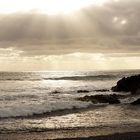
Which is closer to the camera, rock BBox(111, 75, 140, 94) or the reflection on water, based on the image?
the reflection on water

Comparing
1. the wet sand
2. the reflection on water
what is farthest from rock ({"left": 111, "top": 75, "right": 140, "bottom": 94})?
the wet sand

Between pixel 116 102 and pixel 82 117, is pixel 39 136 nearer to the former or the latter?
pixel 82 117

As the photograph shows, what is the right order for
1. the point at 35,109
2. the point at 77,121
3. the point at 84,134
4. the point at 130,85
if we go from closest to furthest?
the point at 84,134
the point at 77,121
the point at 35,109
the point at 130,85

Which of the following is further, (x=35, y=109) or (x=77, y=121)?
(x=35, y=109)

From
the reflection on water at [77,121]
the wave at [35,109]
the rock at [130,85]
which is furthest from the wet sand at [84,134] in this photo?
the rock at [130,85]

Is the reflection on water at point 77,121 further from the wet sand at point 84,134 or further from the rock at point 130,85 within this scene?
the rock at point 130,85

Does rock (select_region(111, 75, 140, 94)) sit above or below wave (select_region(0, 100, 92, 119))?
above

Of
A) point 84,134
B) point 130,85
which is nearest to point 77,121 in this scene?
point 84,134

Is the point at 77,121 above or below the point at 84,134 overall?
above

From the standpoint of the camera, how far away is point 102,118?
21891 millimetres

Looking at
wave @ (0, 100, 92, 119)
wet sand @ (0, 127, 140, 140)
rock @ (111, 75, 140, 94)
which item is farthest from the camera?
rock @ (111, 75, 140, 94)

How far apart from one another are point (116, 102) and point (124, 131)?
46.2 feet

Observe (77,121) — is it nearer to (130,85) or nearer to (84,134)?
(84,134)

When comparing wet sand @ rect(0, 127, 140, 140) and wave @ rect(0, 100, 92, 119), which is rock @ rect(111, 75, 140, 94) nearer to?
wave @ rect(0, 100, 92, 119)
